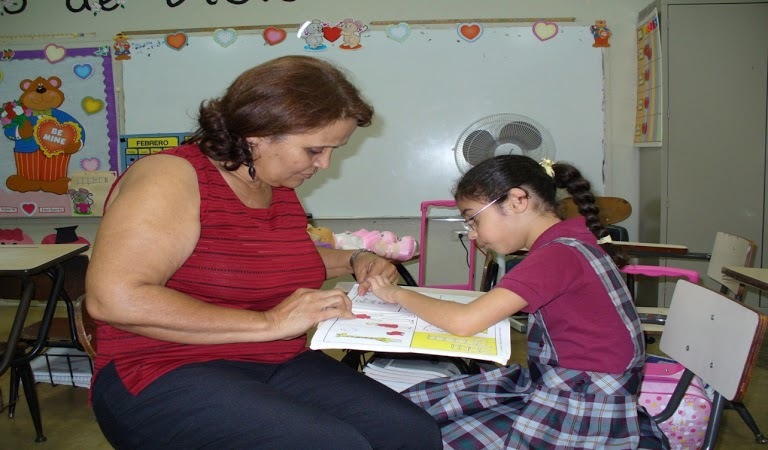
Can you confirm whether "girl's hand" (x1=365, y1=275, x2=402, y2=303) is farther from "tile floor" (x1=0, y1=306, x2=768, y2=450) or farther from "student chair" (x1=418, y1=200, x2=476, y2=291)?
"student chair" (x1=418, y1=200, x2=476, y2=291)

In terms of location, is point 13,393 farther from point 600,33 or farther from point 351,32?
point 600,33

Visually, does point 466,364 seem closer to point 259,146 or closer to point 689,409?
point 689,409

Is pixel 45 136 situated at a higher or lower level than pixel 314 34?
lower

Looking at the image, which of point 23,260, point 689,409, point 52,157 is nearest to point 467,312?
point 689,409

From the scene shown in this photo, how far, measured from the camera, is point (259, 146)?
3.97ft

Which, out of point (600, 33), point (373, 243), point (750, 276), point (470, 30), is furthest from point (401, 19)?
point (750, 276)

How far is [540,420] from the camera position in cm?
121

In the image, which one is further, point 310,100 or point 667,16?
point 667,16

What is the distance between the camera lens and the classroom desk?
1900 millimetres

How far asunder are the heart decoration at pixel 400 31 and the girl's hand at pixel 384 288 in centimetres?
277

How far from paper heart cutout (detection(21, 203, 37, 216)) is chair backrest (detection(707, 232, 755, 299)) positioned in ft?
13.1

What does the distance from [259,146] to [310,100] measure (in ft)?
0.46

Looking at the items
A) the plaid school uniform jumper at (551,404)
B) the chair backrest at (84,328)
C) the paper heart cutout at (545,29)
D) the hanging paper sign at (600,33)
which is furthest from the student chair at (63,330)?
the hanging paper sign at (600,33)

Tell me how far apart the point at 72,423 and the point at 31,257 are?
75 centimetres
